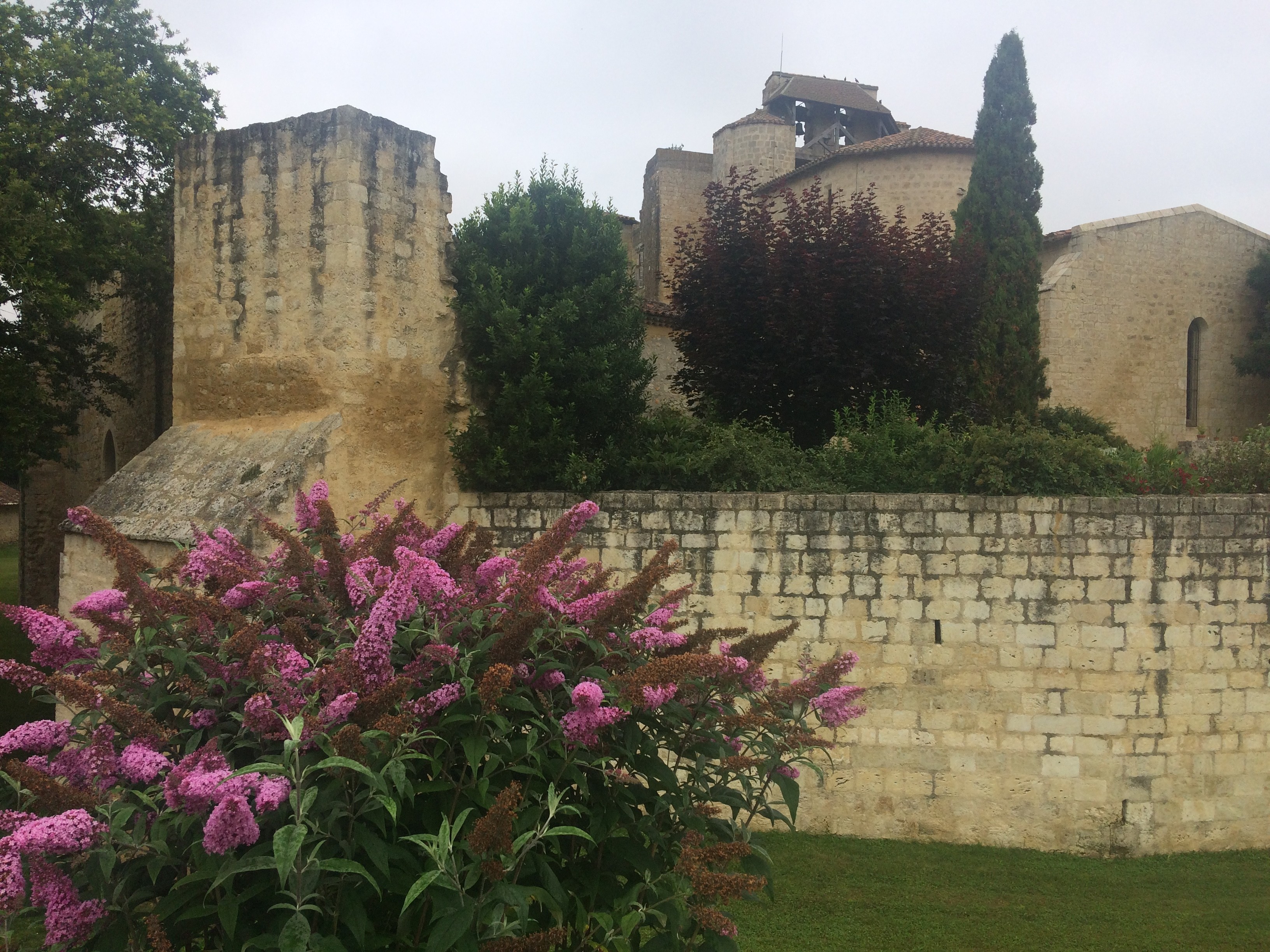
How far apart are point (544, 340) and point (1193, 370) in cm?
1580

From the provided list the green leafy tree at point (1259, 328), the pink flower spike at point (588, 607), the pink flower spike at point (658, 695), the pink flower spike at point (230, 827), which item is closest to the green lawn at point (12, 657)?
the pink flower spike at point (230, 827)

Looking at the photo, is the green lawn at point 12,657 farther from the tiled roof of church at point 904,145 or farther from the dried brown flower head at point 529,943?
the tiled roof of church at point 904,145

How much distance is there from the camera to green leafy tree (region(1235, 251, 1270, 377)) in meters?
18.5

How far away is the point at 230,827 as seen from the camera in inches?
87.4

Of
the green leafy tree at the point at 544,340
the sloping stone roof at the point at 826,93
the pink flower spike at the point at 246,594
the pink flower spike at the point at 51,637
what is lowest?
the pink flower spike at the point at 51,637

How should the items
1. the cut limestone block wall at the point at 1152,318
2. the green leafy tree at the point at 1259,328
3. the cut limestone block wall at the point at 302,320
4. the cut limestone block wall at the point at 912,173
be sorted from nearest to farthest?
the cut limestone block wall at the point at 302,320 < the cut limestone block wall at the point at 1152,318 < the green leafy tree at the point at 1259,328 < the cut limestone block wall at the point at 912,173

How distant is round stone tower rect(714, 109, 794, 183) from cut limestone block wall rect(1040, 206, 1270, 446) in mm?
8518

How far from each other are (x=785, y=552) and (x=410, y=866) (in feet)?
19.5

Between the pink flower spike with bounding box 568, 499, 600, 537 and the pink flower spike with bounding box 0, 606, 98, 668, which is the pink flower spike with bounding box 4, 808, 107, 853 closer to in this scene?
the pink flower spike with bounding box 0, 606, 98, 668

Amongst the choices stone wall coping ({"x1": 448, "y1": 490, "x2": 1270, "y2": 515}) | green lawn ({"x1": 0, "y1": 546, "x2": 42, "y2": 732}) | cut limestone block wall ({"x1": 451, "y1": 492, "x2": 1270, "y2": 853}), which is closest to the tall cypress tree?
stone wall coping ({"x1": 448, "y1": 490, "x2": 1270, "y2": 515})

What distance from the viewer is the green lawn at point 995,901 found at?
20.7ft

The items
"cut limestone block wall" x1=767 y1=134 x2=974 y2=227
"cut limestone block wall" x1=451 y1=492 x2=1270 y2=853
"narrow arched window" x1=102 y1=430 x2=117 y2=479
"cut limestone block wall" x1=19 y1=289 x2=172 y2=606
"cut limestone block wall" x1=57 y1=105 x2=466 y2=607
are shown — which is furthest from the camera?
"cut limestone block wall" x1=767 y1=134 x2=974 y2=227

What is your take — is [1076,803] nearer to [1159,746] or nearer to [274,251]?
[1159,746]

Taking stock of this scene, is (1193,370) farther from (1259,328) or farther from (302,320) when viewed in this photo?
(302,320)
